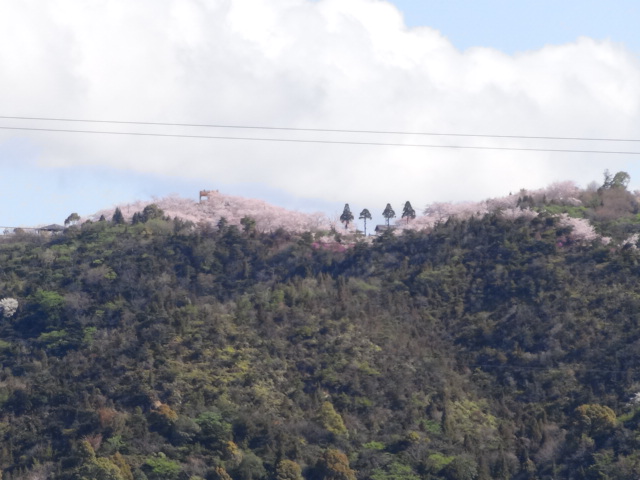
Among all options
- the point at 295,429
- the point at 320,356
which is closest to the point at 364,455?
the point at 295,429

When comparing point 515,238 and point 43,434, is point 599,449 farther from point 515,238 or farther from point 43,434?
point 43,434

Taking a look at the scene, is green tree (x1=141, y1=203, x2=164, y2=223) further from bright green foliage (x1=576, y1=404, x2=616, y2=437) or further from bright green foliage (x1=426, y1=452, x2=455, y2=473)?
bright green foliage (x1=576, y1=404, x2=616, y2=437)

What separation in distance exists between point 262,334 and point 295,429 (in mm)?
8496

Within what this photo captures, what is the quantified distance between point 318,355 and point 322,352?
0.45 meters

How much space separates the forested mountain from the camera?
57.0m

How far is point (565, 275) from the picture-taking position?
71.2 metres

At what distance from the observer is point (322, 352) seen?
65.4 metres

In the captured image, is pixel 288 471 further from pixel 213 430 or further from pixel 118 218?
pixel 118 218

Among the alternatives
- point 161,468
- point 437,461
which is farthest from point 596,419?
point 161,468

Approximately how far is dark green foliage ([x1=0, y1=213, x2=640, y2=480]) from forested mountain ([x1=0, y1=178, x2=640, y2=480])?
120 mm

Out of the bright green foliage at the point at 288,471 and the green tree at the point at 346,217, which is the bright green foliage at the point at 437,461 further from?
the green tree at the point at 346,217

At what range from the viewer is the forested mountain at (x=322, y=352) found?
5700 cm

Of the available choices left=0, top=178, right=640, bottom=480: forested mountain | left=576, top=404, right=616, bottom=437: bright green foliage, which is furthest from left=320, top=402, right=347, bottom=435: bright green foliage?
left=576, top=404, right=616, bottom=437: bright green foliage

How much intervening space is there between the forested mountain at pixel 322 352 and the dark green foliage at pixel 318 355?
0.12m
